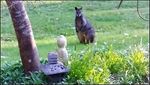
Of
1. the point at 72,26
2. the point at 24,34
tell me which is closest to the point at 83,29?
the point at 72,26

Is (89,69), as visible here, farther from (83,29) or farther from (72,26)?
(72,26)

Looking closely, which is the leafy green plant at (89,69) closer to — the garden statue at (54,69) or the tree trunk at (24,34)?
the garden statue at (54,69)

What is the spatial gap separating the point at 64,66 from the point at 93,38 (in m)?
7.96

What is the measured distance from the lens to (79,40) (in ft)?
47.4

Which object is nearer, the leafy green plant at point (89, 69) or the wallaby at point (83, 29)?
the leafy green plant at point (89, 69)

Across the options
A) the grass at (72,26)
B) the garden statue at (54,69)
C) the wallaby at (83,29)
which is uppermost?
the garden statue at (54,69)

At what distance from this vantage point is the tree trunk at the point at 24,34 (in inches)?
265

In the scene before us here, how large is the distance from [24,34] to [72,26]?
37.0ft

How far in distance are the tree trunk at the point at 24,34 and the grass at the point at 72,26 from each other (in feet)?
15.4

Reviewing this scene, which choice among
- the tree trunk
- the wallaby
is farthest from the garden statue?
the wallaby

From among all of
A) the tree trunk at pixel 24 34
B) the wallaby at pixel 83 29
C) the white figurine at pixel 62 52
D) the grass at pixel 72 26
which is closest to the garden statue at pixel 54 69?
the white figurine at pixel 62 52

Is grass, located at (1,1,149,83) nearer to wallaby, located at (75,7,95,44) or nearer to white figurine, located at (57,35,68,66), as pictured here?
wallaby, located at (75,7,95,44)

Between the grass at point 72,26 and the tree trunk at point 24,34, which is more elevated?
the tree trunk at point 24,34

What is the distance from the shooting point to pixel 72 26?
18.1 m
